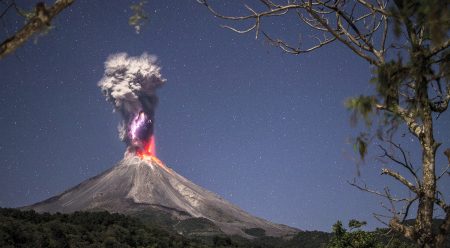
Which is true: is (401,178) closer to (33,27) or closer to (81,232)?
(33,27)

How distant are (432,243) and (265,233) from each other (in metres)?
184

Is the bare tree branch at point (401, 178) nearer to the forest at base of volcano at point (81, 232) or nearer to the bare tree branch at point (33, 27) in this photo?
the bare tree branch at point (33, 27)

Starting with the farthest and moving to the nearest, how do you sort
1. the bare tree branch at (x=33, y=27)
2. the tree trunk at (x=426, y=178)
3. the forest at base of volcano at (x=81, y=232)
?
the forest at base of volcano at (x=81, y=232) < the tree trunk at (x=426, y=178) < the bare tree branch at (x=33, y=27)

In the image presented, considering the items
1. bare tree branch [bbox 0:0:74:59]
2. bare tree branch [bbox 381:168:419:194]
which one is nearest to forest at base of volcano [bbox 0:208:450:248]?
bare tree branch [bbox 381:168:419:194]

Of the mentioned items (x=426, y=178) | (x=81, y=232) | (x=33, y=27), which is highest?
(x=81, y=232)

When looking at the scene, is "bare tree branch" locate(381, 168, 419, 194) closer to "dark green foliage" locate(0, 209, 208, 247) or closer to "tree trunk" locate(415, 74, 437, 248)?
"tree trunk" locate(415, 74, 437, 248)

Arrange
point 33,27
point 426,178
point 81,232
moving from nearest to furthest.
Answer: point 33,27
point 426,178
point 81,232

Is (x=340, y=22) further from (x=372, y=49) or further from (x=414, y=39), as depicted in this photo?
(x=414, y=39)

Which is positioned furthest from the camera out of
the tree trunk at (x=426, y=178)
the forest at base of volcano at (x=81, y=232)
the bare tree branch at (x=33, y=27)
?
the forest at base of volcano at (x=81, y=232)

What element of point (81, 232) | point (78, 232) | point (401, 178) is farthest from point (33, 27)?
point (81, 232)

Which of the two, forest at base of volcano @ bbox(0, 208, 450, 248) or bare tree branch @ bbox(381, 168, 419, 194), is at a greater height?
forest at base of volcano @ bbox(0, 208, 450, 248)

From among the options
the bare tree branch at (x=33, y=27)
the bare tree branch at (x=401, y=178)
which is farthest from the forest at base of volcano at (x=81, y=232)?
the bare tree branch at (x=33, y=27)

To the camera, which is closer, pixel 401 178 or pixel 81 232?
pixel 401 178

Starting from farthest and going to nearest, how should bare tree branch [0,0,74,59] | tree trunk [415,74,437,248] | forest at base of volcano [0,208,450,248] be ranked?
forest at base of volcano [0,208,450,248] < tree trunk [415,74,437,248] < bare tree branch [0,0,74,59]
